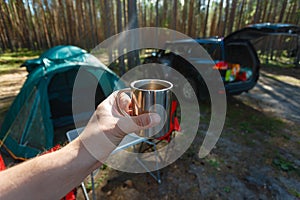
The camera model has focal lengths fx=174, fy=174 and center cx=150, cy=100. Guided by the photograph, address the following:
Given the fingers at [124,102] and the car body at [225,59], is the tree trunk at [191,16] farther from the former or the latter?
the fingers at [124,102]

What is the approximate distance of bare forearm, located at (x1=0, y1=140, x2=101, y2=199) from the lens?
65cm

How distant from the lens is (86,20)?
1359 centimetres

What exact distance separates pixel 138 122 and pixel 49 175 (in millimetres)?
451

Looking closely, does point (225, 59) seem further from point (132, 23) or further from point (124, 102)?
point (124, 102)

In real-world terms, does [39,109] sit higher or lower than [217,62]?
lower

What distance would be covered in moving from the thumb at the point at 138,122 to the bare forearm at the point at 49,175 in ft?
0.70

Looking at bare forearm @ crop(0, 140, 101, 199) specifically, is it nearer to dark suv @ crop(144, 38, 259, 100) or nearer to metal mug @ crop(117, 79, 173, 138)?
metal mug @ crop(117, 79, 173, 138)

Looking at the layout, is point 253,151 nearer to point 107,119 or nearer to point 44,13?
point 107,119

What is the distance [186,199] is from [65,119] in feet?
9.20

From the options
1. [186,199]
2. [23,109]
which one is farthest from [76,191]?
[23,109]

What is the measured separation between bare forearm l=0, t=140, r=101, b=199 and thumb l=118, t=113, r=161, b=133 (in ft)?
0.70

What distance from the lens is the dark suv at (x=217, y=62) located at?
3.98 metres

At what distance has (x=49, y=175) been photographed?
704mm

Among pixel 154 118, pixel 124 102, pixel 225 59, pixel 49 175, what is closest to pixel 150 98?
pixel 154 118
